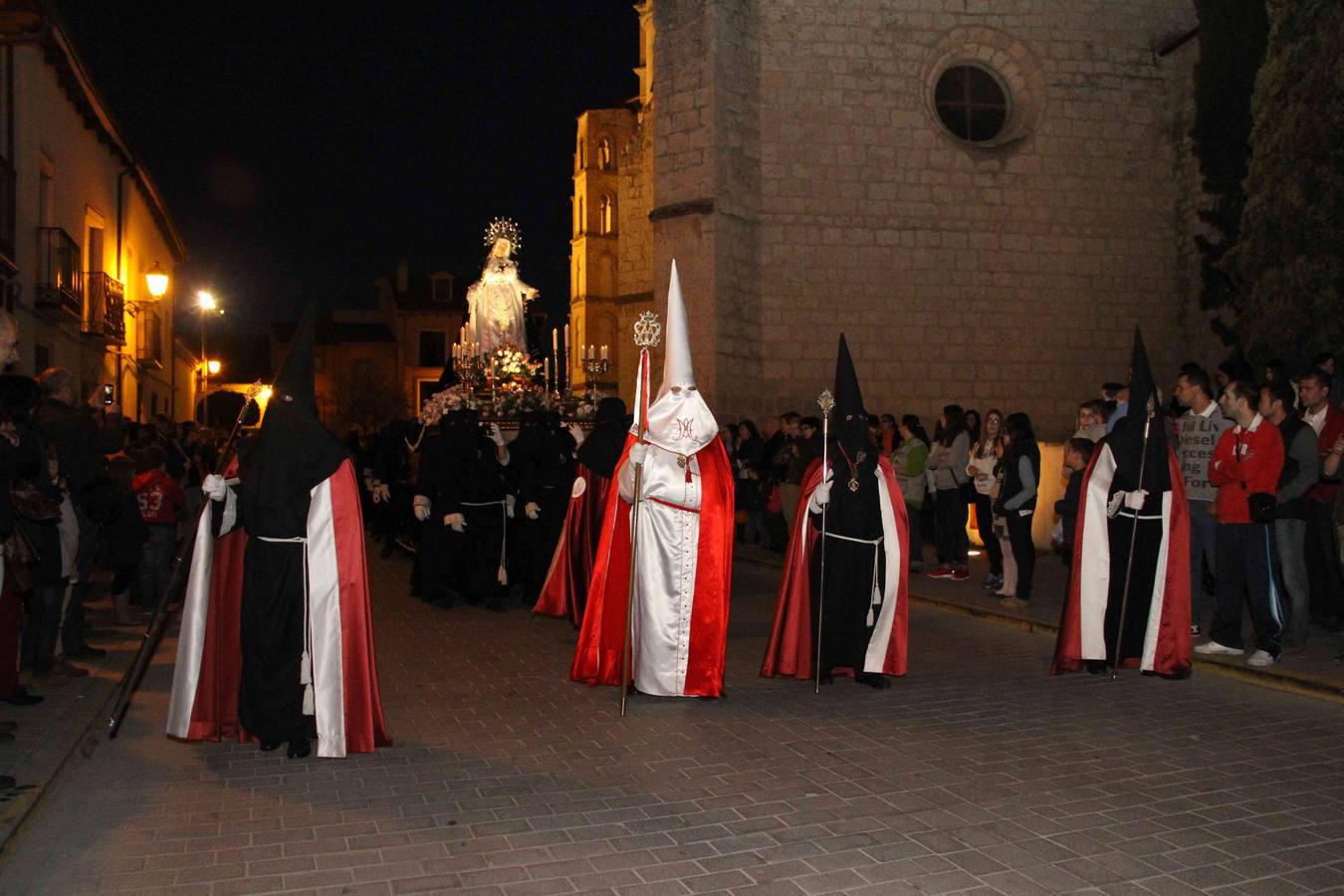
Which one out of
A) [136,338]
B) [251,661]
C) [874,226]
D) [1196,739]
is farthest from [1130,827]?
[136,338]

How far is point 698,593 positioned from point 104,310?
19.0 metres

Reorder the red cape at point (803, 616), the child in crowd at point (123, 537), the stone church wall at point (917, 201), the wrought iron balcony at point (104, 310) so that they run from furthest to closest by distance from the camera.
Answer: the wrought iron balcony at point (104, 310) < the stone church wall at point (917, 201) < the child in crowd at point (123, 537) < the red cape at point (803, 616)

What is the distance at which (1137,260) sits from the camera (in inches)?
844

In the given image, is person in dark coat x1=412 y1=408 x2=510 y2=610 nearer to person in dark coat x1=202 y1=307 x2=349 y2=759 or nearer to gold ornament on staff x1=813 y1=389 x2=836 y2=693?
gold ornament on staff x1=813 y1=389 x2=836 y2=693

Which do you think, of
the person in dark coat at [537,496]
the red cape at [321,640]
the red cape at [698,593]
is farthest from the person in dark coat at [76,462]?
the person in dark coat at [537,496]

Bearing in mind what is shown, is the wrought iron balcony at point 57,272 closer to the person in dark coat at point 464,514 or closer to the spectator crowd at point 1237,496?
the person in dark coat at point 464,514

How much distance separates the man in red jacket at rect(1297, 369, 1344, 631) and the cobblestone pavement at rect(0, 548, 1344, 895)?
7.24 feet

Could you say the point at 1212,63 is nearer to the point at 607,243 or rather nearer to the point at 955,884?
the point at 955,884

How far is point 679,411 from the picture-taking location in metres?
7.41

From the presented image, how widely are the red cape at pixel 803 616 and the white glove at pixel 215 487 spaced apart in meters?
3.66

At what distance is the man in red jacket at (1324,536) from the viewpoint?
9.17m

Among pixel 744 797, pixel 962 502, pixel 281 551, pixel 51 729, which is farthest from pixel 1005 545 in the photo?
pixel 51 729

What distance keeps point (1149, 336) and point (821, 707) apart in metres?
17.2

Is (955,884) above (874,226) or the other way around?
the other way around
